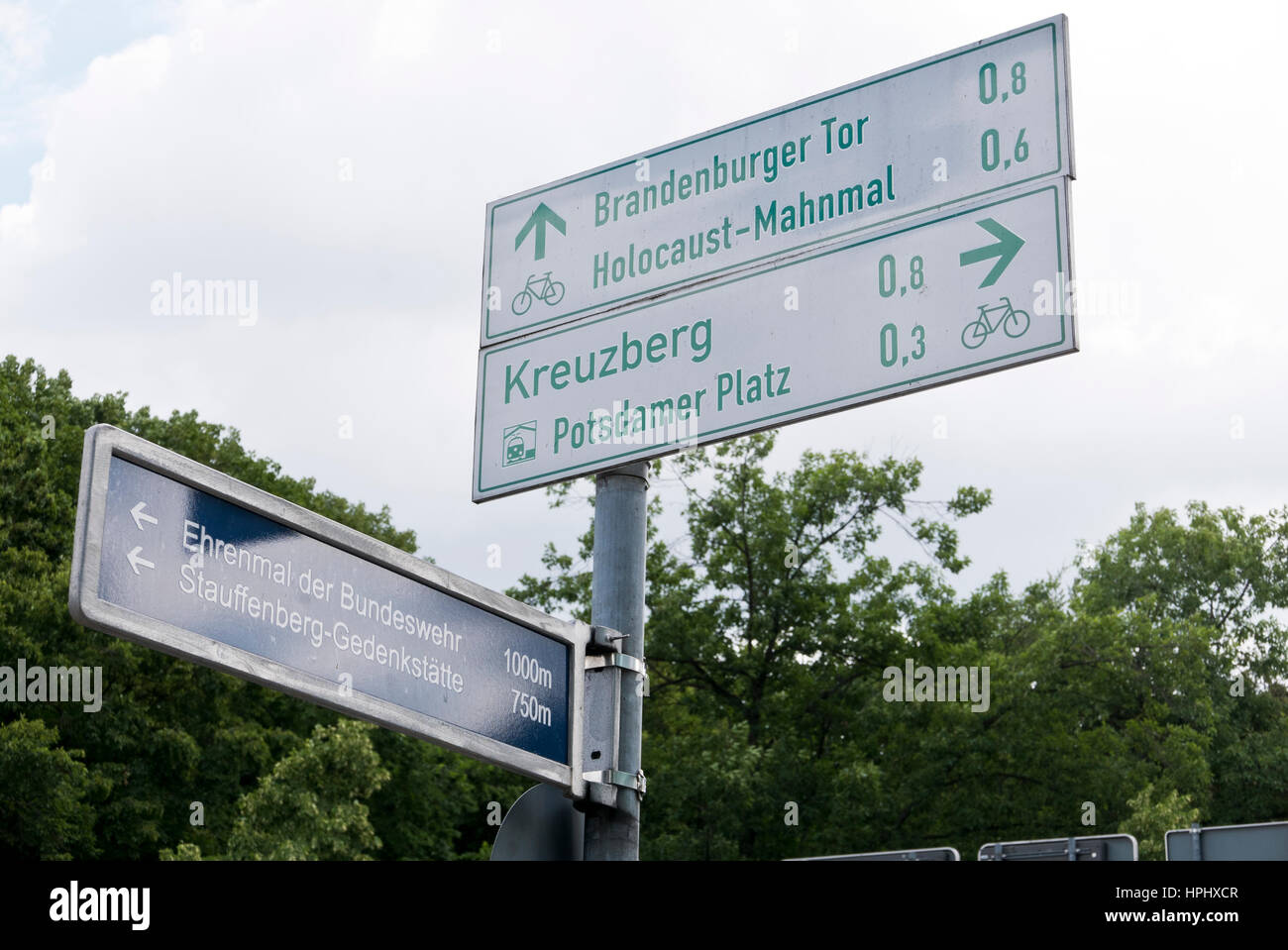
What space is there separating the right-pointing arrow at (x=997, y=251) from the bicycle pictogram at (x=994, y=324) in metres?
0.07

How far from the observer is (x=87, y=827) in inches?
1030

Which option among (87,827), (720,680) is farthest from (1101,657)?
(87,827)

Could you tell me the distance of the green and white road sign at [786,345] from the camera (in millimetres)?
3562

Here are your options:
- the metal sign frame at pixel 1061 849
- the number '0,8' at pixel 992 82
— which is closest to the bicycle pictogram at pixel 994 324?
the number '0,8' at pixel 992 82

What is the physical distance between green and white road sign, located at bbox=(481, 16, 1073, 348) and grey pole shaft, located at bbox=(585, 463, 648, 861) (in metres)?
0.51

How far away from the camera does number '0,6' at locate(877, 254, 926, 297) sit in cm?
371

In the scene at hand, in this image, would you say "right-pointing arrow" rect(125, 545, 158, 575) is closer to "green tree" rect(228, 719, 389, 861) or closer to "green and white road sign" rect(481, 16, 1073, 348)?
"green and white road sign" rect(481, 16, 1073, 348)

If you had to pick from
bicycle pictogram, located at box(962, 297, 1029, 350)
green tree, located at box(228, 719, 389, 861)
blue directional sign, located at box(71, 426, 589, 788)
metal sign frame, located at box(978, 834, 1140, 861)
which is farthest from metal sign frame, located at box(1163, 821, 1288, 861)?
green tree, located at box(228, 719, 389, 861)

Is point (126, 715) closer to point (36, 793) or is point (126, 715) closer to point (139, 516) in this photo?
point (36, 793)

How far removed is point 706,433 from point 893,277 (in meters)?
0.60

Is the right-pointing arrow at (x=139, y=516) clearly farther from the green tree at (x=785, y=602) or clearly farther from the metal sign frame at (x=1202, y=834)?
the green tree at (x=785, y=602)

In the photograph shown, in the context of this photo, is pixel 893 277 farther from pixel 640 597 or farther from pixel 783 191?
pixel 640 597
